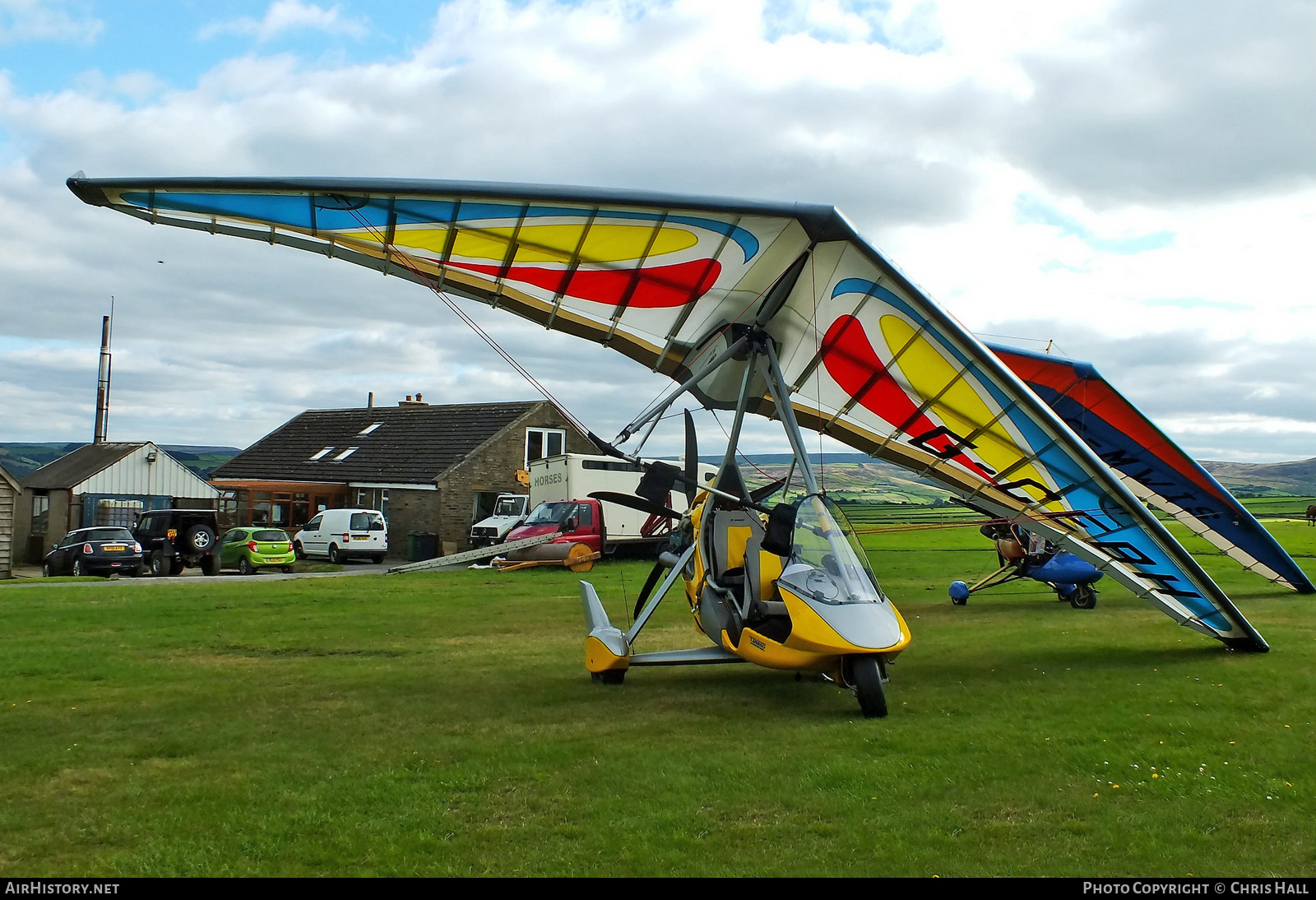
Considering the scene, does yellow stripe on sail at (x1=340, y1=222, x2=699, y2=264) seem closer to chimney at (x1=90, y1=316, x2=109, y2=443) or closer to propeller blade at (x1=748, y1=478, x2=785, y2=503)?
propeller blade at (x1=748, y1=478, x2=785, y2=503)

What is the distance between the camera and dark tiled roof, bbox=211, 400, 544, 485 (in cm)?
3572

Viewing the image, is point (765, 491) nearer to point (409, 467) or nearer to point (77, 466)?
point (409, 467)

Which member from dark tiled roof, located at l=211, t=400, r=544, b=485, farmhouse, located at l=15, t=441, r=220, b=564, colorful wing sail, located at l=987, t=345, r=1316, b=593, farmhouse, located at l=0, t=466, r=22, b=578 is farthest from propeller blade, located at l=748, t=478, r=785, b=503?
farmhouse, located at l=15, t=441, r=220, b=564

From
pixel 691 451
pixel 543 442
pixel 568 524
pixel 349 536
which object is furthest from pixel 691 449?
pixel 543 442

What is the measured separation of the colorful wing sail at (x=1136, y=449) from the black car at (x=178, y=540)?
21.4 m

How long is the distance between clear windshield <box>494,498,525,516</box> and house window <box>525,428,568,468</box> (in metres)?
2.74

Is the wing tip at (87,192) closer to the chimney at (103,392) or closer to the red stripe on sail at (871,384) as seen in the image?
the red stripe on sail at (871,384)

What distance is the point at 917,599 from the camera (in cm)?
1841

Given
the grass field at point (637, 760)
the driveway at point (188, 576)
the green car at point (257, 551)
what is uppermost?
the green car at point (257, 551)

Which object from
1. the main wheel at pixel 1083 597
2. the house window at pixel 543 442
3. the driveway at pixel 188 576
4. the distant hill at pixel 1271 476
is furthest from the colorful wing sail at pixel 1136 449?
the distant hill at pixel 1271 476

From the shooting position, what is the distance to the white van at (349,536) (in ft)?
102

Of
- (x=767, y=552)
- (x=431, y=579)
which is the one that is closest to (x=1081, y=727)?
(x=767, y=552)

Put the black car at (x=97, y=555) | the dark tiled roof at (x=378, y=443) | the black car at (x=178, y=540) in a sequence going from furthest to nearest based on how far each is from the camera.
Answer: the dark tiled roof at (x=378, y=443) < the black car at (x=178, y=540) < the black car at (x=97, y=555)

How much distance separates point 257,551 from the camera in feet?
92.8
